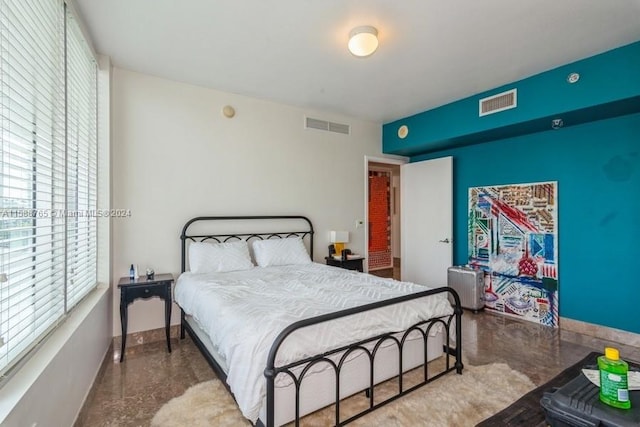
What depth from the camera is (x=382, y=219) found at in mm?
7520

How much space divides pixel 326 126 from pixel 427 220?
2.14 meters

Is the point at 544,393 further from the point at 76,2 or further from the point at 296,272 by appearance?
the point at 76,2

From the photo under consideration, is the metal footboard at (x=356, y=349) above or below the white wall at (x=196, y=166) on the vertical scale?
below

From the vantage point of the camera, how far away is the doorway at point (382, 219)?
7172mm

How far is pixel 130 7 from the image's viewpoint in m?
2.25

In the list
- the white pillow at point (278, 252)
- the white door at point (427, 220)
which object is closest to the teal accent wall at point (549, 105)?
the white door at point (427, 220)

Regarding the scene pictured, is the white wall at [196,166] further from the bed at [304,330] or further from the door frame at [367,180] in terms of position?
the door frame at [367,180]

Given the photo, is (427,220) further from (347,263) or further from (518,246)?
(347,263)

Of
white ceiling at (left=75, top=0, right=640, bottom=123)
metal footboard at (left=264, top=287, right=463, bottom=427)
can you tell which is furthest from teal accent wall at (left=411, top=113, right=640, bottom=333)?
metal footboard at (left=264, top=287, right=463, bottom=427)

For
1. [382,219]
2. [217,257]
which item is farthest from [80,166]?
[382,219]

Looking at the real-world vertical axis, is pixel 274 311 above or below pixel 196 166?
below

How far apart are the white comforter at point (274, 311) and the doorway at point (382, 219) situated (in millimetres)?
4057

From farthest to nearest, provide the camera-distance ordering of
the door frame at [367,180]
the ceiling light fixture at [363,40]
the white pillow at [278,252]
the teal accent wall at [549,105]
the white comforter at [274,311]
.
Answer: the door frame at [367,180]
the white pillow at [278,252]
the teal accent wall at [549,105]
the ceiling light fixture at [363,40]
the white comforter at [274,311]

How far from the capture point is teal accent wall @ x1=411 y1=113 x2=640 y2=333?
3148mm
